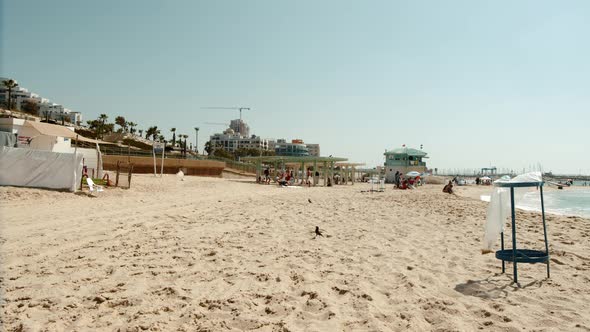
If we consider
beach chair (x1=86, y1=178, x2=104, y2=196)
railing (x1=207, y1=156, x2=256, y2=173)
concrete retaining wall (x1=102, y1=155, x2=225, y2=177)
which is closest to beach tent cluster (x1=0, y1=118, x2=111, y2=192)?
beach chair (x1=86, y1=178, x2=104, y2=196)

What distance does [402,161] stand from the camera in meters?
52.7

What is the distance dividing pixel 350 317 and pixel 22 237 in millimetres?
6781

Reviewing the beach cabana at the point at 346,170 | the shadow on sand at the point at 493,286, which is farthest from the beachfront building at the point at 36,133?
the beach cabana at the point at 346,170

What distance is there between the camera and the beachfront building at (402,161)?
2036 inches

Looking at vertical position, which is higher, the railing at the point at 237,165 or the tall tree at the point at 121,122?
the tall tree at the point at 121,122

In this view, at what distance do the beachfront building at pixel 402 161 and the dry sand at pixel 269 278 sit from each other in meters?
42.6

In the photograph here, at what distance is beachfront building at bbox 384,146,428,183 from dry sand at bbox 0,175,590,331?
42569 millimetres

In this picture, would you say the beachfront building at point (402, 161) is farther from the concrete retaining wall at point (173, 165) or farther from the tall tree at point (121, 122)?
the tall tree at point (121, 122)

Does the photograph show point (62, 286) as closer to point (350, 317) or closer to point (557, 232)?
point (350, 317)

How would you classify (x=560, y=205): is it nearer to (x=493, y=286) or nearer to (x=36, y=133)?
(x=493, y=286)

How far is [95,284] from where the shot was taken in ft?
15.5

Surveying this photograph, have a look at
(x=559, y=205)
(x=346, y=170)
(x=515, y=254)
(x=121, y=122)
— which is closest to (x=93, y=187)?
(x=515, y=254)

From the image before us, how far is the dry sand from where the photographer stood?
3.89 meters

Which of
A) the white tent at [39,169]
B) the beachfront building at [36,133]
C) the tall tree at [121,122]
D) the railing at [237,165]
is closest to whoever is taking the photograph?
the white tent at [39,169]
